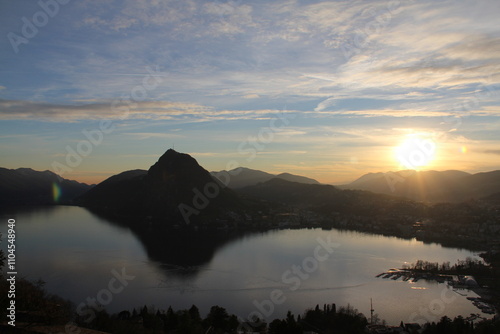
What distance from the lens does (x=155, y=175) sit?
3875 cm

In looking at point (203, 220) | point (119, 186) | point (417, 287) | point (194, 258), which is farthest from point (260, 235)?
point (119, 186)

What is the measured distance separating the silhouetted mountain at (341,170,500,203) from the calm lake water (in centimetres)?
2370

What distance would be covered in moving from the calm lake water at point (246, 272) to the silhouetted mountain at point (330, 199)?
1053 centimetres

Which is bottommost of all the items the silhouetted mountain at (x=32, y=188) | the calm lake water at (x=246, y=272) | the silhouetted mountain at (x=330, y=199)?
the calm lake water at (x=246, y=272)

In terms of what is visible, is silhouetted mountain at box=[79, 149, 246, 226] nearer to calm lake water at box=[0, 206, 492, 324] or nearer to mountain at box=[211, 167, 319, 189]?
calm lake water at box=[0, 206, 492, 324]

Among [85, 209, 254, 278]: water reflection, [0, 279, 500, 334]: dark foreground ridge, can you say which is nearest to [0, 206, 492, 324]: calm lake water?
[85, 209, 254, 278]: water reflection

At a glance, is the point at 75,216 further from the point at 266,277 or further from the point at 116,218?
the point at 266,277

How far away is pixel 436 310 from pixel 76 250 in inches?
646

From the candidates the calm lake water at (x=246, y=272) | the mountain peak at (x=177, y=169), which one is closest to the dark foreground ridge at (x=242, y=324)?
the calm lake water at (x=246, y=272)

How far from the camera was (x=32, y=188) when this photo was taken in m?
51.3

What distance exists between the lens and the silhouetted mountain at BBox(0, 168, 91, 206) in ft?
148

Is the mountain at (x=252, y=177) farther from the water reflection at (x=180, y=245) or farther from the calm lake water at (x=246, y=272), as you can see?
the calm lake water at (x=246, y=272)

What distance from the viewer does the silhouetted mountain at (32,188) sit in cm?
4509

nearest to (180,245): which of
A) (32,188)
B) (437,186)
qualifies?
(32,188)
